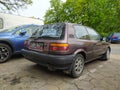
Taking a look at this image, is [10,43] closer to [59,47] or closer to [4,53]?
[4,53]

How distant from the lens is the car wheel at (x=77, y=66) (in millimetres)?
3545

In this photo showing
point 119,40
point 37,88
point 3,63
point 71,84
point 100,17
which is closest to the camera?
point 37,88

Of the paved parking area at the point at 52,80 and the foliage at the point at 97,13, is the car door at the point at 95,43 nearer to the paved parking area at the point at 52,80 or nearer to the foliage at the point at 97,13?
the paved parking area at the point at 52,80

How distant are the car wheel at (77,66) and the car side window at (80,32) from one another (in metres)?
0.58

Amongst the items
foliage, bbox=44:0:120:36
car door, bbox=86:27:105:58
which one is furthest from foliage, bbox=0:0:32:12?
car door, bbox=86:27:105:58

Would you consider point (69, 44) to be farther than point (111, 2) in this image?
No

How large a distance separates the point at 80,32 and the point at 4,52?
9.81 ft

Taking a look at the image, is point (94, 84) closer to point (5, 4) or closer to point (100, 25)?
point (5, 4)

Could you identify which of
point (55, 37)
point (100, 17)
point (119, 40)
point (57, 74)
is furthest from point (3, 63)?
point (100, 17)

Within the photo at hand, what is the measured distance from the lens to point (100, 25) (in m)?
22.9

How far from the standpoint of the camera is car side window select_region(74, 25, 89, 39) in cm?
377

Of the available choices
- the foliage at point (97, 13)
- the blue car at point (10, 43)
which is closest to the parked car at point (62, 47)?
the blue car at point (10, 43)

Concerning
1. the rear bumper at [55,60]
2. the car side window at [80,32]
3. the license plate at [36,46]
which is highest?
the car side window at [80,32]

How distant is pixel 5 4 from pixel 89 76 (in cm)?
1487
